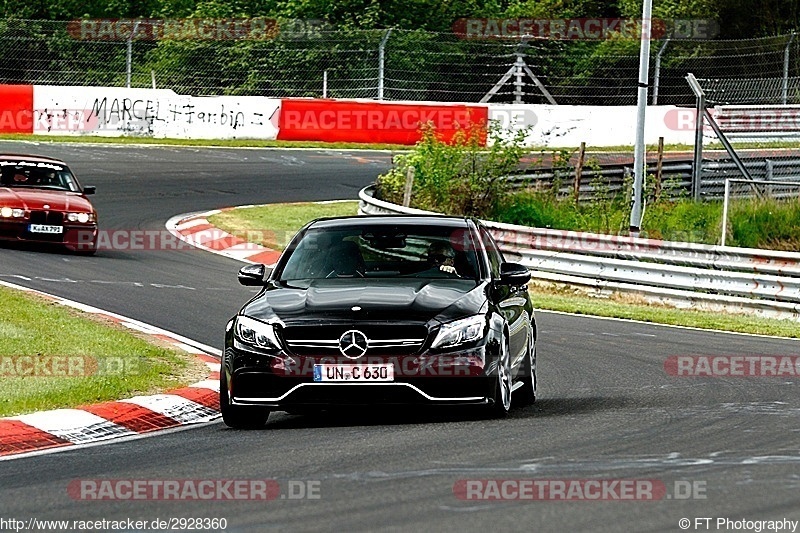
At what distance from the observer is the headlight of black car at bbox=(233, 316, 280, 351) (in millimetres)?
10086

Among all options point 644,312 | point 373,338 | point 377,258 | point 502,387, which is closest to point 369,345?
point 373,338

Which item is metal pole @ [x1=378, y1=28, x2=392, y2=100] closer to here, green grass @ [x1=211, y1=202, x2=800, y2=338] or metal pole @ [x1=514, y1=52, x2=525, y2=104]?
metal pole @ [x1=514, y1=52, x2=525, y2=104]

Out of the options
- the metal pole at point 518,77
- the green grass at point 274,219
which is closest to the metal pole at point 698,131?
the green grass at point 274,219

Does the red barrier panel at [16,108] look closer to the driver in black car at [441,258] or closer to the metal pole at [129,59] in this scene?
the metal pole at [129,59]

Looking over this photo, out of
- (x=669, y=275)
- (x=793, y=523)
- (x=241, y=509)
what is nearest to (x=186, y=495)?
(x=241, y=509)

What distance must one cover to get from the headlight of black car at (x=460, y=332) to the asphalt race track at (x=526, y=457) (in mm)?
517

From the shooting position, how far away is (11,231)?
22.3 meters

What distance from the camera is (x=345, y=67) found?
4156cm

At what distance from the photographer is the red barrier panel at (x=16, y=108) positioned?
38.2 m

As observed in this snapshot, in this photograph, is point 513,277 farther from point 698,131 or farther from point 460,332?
point 698,131

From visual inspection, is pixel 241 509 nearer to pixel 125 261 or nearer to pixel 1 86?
pixel 125 261

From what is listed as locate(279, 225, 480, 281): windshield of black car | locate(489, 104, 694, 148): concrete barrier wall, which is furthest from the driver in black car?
locate(489, 104, 694, 148): concrete barrier wall

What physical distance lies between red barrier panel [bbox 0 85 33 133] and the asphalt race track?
22.9 meters

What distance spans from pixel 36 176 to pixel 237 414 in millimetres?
13818
